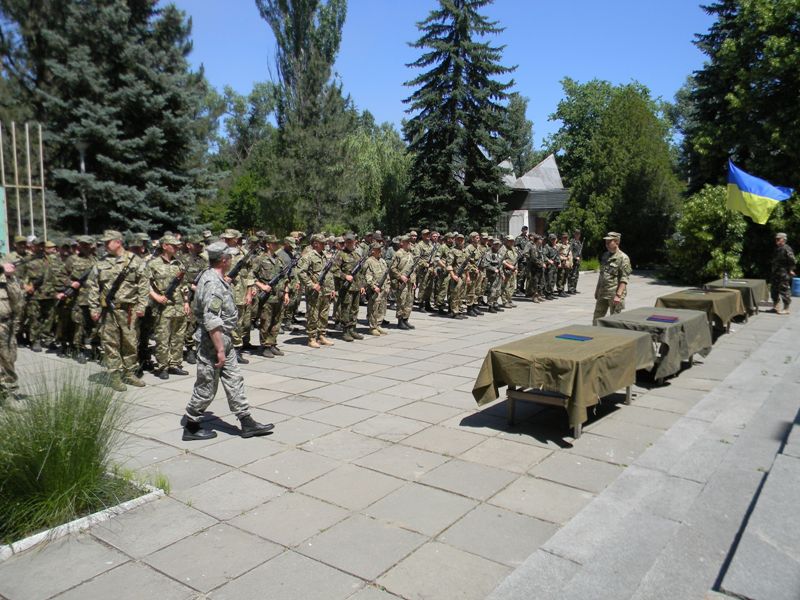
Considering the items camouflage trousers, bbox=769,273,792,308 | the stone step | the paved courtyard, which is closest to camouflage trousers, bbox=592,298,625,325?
the paved courtyard

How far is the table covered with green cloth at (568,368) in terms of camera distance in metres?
5.67

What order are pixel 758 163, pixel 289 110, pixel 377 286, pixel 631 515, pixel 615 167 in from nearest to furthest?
pixel 631 515
pixel 377 286
pixel 758 163
pixel 289 110
pixel 615 167

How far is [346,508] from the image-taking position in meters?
4.44

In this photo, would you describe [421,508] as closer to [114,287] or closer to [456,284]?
[114,287]

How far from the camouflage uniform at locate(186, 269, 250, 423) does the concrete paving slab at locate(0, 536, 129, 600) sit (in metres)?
1.90

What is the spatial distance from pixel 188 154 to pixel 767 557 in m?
18.3

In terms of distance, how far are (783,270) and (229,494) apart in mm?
14811

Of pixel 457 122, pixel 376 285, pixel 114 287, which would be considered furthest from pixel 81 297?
pixel 457 122

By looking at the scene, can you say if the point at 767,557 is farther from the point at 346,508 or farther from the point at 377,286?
the point at 377,286

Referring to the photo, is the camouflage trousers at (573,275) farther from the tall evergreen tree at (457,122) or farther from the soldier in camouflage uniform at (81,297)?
the soldier in camouflage uniform at (81,297)

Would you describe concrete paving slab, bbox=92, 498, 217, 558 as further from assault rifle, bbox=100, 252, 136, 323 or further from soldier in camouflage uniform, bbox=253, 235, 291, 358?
soldier in camouflage uniform, bbox=253, 235, 291, 358

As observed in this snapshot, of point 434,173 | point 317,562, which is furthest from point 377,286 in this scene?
point 434,173

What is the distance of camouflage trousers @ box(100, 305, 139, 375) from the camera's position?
7832 millimetres

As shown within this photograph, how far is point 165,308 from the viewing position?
8484 millimetres
